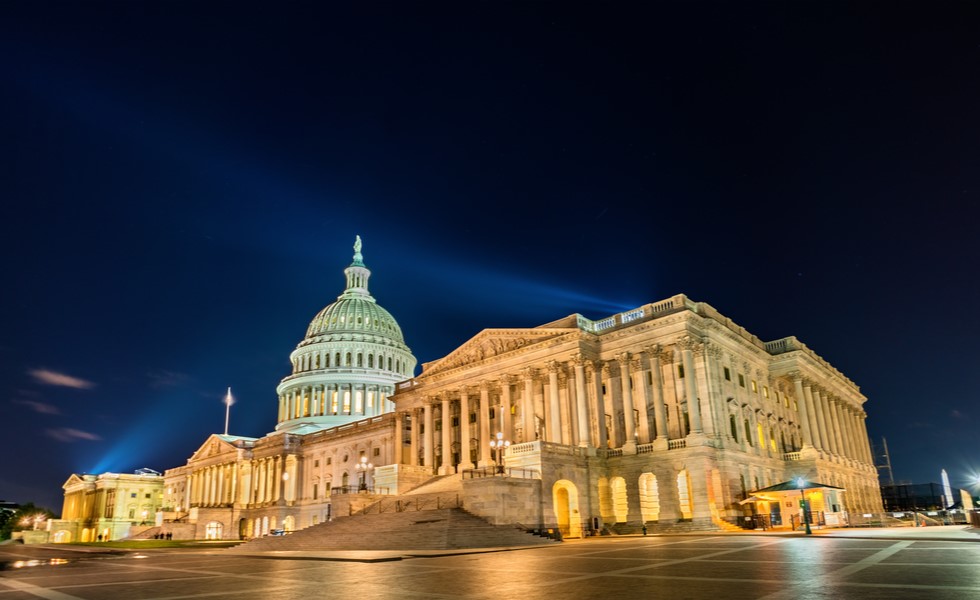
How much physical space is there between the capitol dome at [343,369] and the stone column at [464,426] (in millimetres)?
54280

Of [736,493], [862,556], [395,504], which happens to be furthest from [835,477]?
[862,556]

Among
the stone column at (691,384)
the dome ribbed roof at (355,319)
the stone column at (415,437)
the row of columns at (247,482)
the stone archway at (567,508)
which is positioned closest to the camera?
the stone archway at (567,508)

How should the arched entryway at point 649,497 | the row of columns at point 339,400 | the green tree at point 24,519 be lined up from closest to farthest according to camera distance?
the arched entryway at point 649,497
the row of columns at point 339,400
the green tree at point 24,519

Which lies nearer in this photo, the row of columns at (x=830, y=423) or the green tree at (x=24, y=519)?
the row of columns at (x=830, y=423)

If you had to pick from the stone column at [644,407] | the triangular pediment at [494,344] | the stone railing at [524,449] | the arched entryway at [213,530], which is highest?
the triangular pediment at [494,344]

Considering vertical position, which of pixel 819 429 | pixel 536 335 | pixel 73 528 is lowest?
pixel 73 528

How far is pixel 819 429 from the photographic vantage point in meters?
70.4

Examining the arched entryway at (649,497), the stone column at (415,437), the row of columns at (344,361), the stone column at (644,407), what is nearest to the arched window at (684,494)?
the arched entryway at (649,497)

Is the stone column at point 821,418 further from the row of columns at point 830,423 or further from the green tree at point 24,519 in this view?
the green tree at point 24,519

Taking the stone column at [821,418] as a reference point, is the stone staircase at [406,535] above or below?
below

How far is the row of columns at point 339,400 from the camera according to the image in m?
125

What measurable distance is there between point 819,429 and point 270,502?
7551 cm

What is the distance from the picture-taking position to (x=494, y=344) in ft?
218

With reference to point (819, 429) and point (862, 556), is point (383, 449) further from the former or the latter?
point (862, 556)
